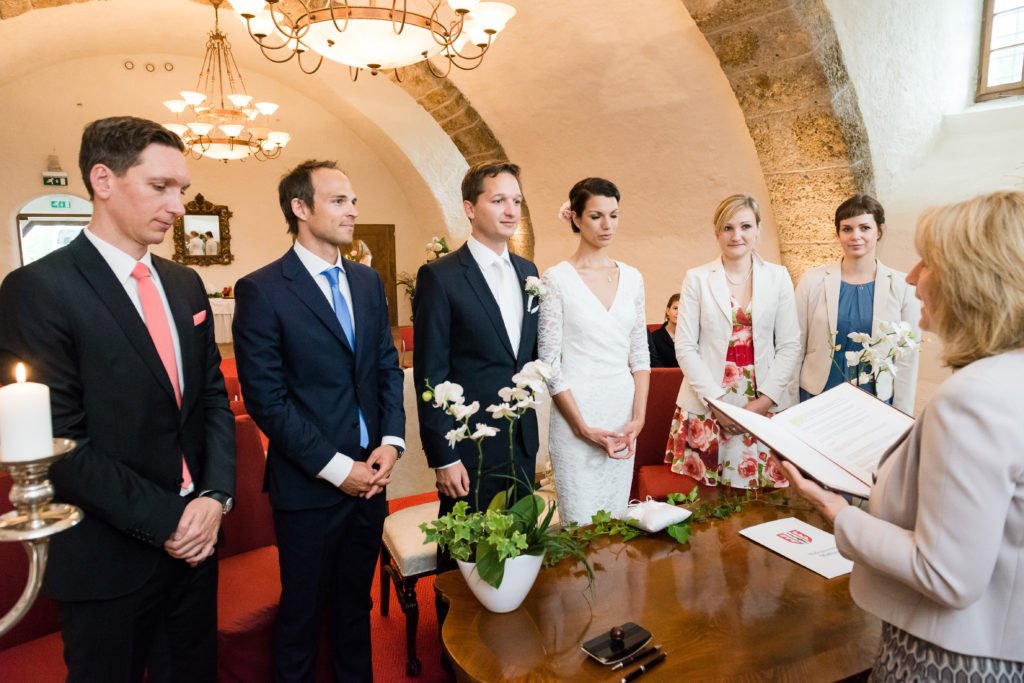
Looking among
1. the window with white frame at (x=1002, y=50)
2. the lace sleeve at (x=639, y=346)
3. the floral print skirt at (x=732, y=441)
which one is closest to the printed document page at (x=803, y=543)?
the floral print skirt at (x=732, y=441)

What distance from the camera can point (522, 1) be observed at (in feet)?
16.2

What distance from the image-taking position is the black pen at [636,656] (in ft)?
4.40

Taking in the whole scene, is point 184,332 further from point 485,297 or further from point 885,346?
point 885,346

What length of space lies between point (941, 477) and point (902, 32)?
4.44m

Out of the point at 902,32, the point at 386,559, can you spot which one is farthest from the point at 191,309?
the point at 902,32

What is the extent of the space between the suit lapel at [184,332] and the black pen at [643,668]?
123cm

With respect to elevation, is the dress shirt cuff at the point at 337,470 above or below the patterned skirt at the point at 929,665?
above

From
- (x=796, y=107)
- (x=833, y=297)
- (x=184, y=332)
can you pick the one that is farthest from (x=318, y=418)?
(x=796, y=107)

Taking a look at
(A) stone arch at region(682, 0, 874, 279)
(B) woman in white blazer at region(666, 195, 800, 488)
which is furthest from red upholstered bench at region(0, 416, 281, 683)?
(A) stone arch at region(682, 0, 874, 279)

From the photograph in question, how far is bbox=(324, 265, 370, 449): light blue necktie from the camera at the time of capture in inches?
83.3

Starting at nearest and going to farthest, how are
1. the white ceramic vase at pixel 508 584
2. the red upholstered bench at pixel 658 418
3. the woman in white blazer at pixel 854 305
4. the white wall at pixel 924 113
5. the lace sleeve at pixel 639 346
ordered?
the white ceramic vase at pixel 508 584, the lace sleeve at pixel 639 346, the woman in white blazer at pixel 854 305, the red upholstered bench at pixel 658 418, the white wall at pixel 924 113

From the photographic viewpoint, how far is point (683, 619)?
60.3 inches

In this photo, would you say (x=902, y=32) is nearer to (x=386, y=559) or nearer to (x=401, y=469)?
(x=401, y=469)

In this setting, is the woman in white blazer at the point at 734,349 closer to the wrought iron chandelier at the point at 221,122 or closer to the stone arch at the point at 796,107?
the stone arch at the point at 796,107
